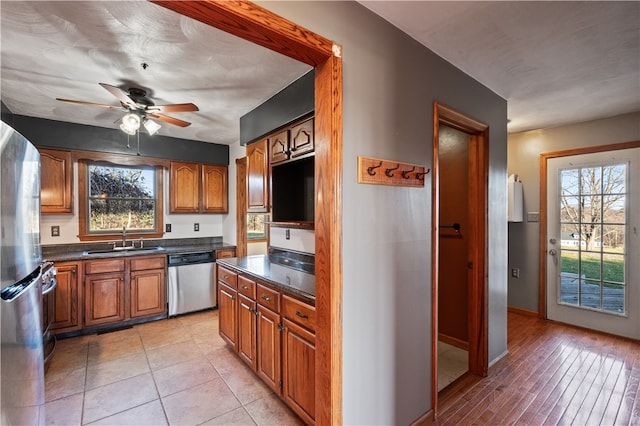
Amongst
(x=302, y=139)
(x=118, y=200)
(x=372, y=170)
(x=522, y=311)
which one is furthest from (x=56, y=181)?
(x=522, y=311)

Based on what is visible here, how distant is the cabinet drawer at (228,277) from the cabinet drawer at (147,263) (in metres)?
1.44

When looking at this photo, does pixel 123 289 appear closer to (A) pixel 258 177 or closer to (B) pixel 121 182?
(B) pixel 121 182

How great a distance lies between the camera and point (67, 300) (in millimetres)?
3309

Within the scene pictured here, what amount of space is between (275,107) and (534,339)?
3.79 metres

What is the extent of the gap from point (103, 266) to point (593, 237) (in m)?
5.97

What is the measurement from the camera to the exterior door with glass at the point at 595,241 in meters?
3.25

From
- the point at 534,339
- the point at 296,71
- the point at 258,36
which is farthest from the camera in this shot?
the point at 534,339

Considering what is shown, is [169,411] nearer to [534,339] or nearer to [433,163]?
[433,163]

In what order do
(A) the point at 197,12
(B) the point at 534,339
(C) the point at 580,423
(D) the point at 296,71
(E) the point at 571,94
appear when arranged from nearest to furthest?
(A) the point at 197,12
(C) the point at 580,423
(D) the point at 296,71
(E) the point at 571,94
(B) the point at 534,339

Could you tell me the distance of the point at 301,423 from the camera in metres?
1.97

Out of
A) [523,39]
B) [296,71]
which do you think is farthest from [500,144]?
[296,71]

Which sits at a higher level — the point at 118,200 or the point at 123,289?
the point at 118,200

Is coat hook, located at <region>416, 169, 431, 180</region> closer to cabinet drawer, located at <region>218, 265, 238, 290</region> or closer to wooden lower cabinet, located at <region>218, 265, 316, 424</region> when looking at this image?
wooden lower cabinet, located at <region>218, 265, 316, 424</region>

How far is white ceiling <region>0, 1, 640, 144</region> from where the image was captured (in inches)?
63.5
